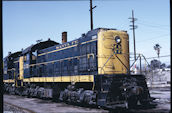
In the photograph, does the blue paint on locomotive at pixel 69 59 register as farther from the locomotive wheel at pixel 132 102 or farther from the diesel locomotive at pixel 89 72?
the locomotive wheel at pixel 132 102

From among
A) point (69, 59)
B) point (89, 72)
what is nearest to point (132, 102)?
point (89, 72)

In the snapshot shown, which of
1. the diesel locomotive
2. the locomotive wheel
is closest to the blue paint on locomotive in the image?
the diesel locomotive

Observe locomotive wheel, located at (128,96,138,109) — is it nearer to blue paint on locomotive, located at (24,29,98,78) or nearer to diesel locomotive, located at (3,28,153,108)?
diesel locomotive, located at (3,28,153,108)

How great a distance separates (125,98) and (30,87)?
30.2 feet

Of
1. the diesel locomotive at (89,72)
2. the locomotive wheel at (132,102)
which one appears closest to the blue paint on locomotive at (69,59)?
the diesel locomotive at (89,72)

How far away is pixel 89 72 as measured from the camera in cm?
1039

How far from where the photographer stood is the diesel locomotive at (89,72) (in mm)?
8930

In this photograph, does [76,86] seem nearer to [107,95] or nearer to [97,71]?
[97,71]

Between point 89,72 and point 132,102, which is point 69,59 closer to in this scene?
point 89,72

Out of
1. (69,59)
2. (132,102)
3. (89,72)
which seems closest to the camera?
(132,102)

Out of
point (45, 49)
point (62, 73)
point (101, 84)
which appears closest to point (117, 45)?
point (101, 84)

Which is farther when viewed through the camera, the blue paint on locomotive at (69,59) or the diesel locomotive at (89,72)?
the blue paint on locomotive at (69,59)

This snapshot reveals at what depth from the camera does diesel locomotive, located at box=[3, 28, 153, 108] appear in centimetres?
893

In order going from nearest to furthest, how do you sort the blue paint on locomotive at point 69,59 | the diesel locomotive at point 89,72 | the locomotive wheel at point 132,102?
the locomotive wheel at point 132,102 < the diesel locomotive at point 89,72 < the blue paint on locomotive at point 69,59
